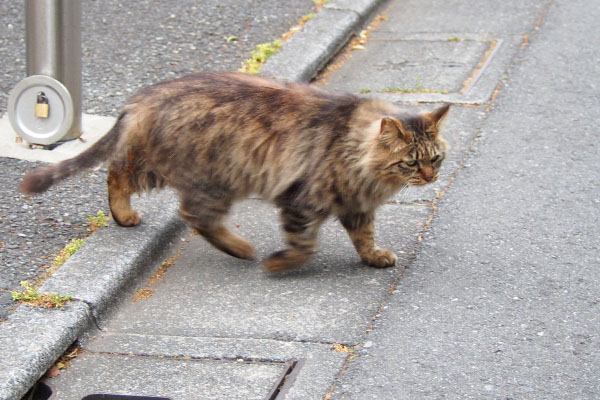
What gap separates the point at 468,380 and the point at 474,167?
2.20m

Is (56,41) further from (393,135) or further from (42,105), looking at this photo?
(393,135)

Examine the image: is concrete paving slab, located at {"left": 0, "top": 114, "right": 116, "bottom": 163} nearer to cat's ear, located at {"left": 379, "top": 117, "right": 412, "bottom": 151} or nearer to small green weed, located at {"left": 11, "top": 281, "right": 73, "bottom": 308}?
small green weed, located at {"left": 11, "top": 281, "right": 73, "bottom": 308}

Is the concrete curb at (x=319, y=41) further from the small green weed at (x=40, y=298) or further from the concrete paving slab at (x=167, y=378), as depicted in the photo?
the concrete paving slab at (x=167, y=378)

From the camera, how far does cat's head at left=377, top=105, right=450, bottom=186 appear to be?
4199 mm

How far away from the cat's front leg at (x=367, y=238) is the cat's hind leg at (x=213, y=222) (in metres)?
0.53

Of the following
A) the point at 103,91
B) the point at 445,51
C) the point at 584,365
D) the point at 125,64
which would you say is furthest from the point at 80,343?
the point at 445,51

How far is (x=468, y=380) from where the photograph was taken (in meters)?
3.48

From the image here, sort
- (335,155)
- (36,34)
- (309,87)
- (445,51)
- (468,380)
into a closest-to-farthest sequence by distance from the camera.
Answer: (468,380), (335,155), (309,87), (36,34), (445,51)

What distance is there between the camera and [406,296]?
A: 13.7 ft

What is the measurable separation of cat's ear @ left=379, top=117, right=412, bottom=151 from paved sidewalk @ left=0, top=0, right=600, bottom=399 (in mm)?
645

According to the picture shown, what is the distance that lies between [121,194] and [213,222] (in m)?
0.52

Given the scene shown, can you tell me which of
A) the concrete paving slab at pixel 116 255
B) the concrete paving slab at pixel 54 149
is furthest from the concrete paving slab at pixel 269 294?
the concrete paving slab at pixel 54 149

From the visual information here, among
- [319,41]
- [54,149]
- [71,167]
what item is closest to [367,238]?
[71,167]

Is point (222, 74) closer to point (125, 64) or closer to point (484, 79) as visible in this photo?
point (125, 64)
